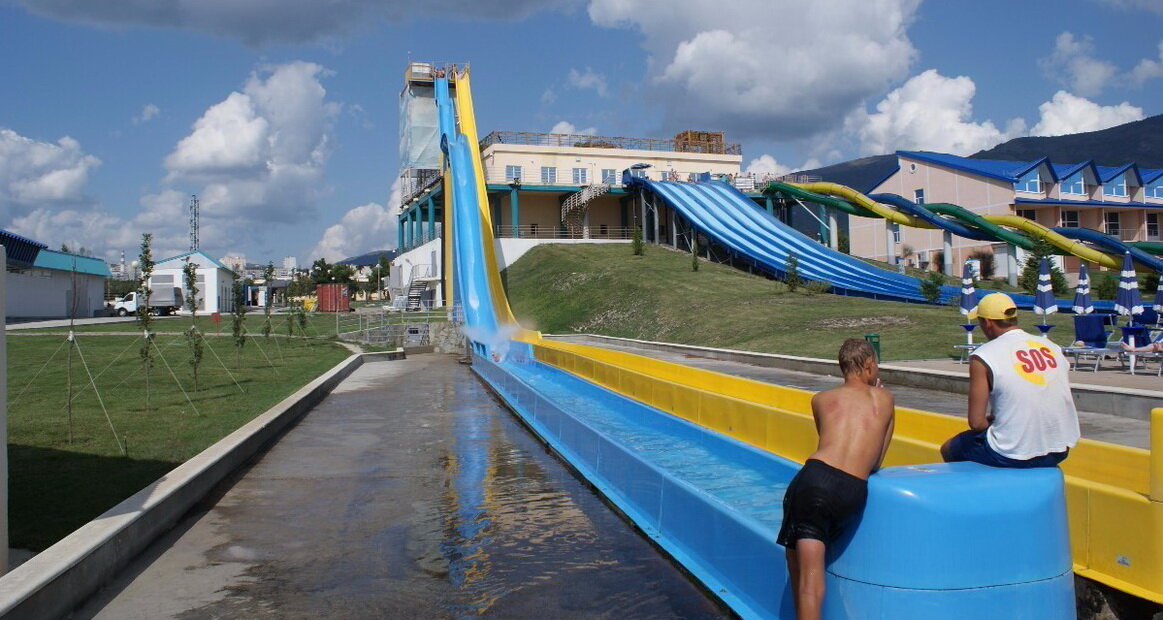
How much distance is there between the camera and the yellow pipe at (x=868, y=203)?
45844mm

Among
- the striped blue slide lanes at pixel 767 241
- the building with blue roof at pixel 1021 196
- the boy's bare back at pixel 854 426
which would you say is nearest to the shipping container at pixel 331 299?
the striped blue slide lanes at pixel 767 241

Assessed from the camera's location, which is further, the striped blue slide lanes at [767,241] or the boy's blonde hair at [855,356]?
the striped blue slide lanes at [767,241]

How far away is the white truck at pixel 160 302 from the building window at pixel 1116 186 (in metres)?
62.1

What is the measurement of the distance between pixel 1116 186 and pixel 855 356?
6087 centimetres

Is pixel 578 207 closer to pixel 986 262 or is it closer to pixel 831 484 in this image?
pixel 986 262

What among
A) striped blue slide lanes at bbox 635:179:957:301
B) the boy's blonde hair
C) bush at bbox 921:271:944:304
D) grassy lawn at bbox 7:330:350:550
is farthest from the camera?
striped blue slide lanes at bbox 635:179:957:301

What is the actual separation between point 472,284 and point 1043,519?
32525mm

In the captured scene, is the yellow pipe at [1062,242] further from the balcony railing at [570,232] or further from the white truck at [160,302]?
the white truck at [160,302]

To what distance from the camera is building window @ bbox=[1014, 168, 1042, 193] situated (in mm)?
49688

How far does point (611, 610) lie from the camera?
5.27 meters

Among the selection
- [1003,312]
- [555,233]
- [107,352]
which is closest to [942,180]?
[555,233]

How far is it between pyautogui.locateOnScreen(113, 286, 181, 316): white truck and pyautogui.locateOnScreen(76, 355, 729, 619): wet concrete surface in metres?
53.2

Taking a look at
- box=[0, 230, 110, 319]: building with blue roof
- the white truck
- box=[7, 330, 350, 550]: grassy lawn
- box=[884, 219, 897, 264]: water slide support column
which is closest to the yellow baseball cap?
box=[7, 330, 350, 550]: grassy lawn

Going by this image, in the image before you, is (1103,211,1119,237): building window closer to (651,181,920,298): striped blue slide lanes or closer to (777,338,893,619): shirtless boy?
(651,181,920,298): striped blue slide lanes
